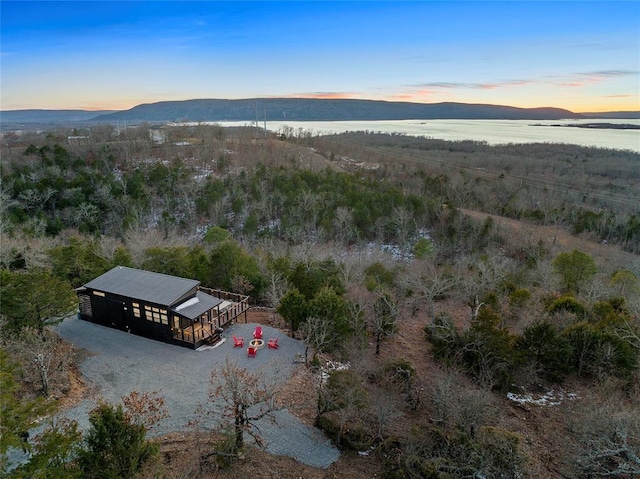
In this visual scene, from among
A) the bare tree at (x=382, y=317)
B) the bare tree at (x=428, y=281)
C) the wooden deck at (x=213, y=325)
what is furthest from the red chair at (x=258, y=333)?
the bare tree at (x=428, y=281)

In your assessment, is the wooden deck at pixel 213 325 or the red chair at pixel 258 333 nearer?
the wooden deck at pixel 213 325

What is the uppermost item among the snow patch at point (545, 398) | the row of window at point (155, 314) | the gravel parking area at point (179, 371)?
the row of window at point (155, 314)

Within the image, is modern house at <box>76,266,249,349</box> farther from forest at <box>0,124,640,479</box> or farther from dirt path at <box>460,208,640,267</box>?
dirt path at <box>460,208,640,267</box>

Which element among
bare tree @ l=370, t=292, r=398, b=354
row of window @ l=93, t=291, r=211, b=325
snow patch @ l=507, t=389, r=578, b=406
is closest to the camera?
snow patch @ l=507, t=389, r=578, b=406

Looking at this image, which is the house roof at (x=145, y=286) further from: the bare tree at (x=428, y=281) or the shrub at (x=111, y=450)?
the bare tree at (x=428, y=281)

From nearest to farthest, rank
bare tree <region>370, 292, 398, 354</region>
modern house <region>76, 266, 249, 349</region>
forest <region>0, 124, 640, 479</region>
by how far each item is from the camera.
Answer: forest <region>0, 124, 640, 479</region> → modern house <region>76, 266, 249, 349</region> → bare tree <region>370, 292, 398, 354</region>

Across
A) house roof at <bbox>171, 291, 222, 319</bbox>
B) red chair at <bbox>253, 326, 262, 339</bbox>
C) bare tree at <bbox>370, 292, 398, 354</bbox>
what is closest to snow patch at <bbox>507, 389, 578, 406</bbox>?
bare tree at <bbox>370, 292, 398, 354</bbox>

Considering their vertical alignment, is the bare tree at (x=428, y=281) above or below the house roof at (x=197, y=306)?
below
